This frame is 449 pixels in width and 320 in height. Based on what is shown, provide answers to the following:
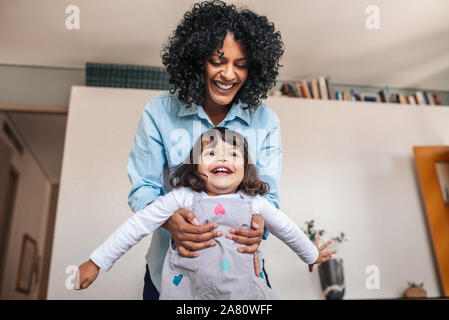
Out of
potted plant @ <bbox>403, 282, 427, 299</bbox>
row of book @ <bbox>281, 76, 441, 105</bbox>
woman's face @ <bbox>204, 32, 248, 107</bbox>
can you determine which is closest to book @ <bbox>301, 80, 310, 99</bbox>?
row of book @ <bbox>281, 76, 441, 105</bbox>

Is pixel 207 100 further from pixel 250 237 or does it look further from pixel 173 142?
pixel 250 237

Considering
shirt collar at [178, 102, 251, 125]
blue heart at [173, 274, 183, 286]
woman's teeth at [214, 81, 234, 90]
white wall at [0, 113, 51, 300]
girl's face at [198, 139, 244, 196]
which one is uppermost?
white wall at [0, 113, 51, 300]

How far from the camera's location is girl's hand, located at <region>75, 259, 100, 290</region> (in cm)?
76

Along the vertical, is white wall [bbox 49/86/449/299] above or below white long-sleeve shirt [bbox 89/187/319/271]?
above

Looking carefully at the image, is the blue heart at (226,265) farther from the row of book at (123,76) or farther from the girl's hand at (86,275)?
the row of book at (123,76)

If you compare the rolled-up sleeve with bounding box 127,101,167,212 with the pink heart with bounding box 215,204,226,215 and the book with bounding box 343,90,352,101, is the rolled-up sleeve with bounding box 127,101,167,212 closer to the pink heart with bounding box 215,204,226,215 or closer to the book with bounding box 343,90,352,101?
the pink heart with bounding box 215,204,226,215

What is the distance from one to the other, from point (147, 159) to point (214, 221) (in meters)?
0.29

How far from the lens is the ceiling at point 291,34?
6.92 ft

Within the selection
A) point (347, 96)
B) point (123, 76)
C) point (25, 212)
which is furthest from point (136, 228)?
point (25, 212)

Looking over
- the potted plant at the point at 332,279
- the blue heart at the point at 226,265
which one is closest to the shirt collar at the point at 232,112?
the blue heart at the point at 226,265

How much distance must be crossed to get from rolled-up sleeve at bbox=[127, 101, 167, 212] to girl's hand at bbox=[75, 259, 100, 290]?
8.3 inches

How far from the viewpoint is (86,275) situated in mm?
770

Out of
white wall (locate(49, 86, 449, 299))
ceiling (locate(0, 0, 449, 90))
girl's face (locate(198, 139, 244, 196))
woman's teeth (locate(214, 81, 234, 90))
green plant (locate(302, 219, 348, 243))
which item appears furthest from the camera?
green plant (locate(302, 219, 348, 243))

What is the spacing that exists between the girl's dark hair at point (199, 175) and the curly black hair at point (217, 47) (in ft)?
0.49
